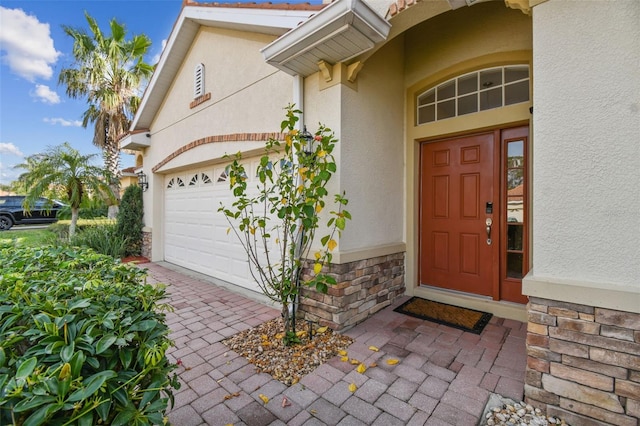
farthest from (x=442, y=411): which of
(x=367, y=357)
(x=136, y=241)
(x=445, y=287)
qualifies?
(x=136, y=241)

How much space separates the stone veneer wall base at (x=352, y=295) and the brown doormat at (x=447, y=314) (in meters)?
0.32

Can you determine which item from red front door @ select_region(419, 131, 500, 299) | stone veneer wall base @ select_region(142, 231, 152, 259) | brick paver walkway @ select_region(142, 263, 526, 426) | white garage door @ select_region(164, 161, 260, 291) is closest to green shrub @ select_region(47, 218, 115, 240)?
stone veneer wall base @ select_region(142, 231, 152, 259)

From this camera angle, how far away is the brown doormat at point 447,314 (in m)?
3.56

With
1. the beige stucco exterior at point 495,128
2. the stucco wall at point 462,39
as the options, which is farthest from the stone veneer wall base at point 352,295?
the stucco wall at point 462,39

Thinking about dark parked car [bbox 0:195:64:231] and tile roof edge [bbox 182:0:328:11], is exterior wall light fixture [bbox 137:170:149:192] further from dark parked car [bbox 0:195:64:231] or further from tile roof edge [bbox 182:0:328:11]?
dark parked car [bbox 0:195:64:231]

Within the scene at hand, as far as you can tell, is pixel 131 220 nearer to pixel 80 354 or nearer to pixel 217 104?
pixel 217 104

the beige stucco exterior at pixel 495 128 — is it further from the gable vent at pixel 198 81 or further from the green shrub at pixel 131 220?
the green shrub at pixel 131 220

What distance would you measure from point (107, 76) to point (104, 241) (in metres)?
7.91

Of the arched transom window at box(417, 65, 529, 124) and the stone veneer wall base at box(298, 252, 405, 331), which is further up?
the arched transom window at box(417, 65, 529, 124)

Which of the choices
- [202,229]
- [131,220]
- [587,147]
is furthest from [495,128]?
[131,220]

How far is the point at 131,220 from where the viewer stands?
7.98 m

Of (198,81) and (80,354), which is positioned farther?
(198,81)

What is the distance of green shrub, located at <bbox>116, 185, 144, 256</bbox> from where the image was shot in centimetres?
789

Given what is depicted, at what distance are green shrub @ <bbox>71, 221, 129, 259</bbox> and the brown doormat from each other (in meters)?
7.01
